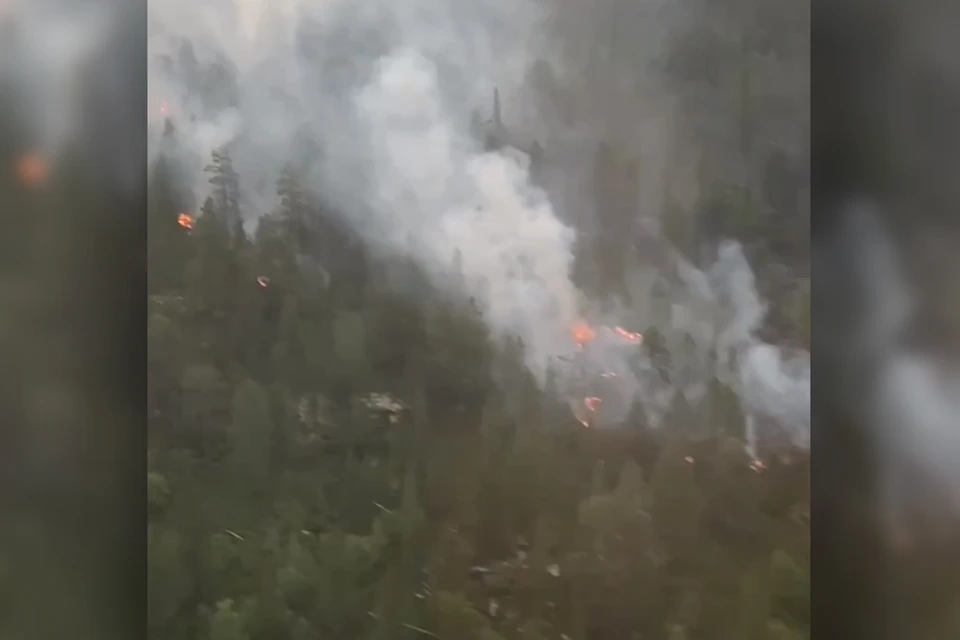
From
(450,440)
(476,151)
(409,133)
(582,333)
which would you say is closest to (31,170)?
(409,133)

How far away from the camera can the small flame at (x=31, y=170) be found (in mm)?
1606

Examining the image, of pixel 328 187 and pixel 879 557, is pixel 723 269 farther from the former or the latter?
pixel 328 187

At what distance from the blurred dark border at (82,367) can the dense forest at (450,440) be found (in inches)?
6.5

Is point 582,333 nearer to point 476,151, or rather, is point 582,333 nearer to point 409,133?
point 476,151

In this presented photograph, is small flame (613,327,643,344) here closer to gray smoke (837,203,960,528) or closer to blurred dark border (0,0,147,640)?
gray smoke (837,203,960,528)

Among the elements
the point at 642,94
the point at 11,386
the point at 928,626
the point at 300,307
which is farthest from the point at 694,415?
the point at 11,386

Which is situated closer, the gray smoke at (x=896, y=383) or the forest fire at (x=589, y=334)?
the gray smoke at (x=896, y=383)

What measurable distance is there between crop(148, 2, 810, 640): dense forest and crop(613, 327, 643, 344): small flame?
0.8 inches

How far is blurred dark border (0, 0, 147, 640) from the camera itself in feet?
5.23

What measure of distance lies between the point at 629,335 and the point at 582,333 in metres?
0.10

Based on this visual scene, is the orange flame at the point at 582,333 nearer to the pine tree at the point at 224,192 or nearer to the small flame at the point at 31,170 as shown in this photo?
the pine tree at the point at 224,192

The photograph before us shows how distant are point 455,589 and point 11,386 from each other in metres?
1.01

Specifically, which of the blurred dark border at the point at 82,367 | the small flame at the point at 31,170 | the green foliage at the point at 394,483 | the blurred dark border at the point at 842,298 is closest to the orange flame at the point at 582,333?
the green foliage at the point at 394,483

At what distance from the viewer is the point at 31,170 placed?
5.29ft
